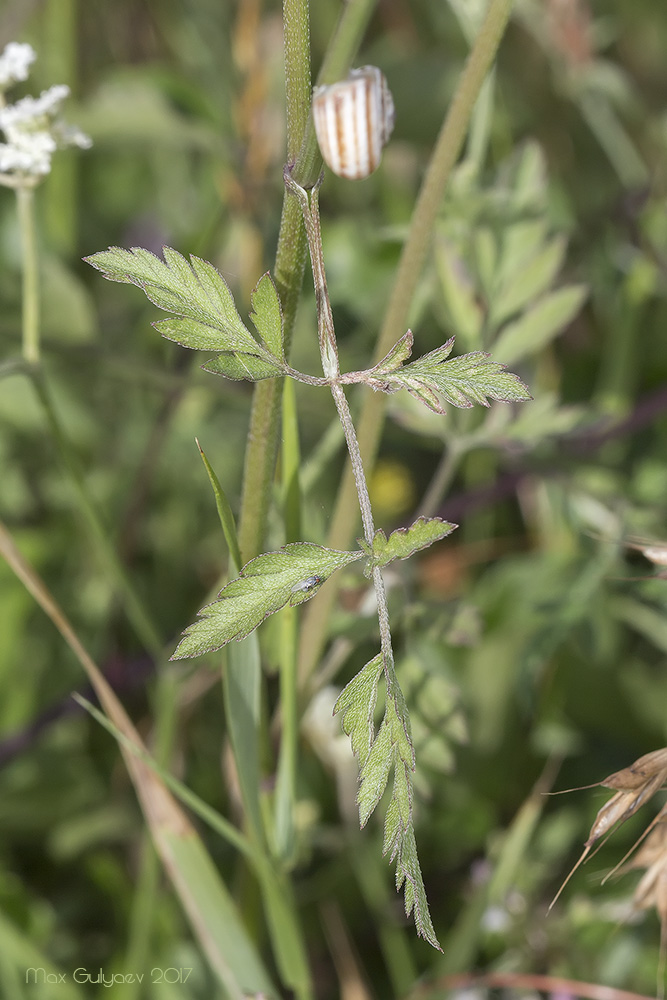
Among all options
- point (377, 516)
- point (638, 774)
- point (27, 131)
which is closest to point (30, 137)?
point (27, 131)

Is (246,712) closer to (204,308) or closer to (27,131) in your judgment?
(204,308)

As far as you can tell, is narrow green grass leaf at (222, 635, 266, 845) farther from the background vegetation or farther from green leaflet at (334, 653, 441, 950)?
green leaflet at (334, 653, 441, 950)

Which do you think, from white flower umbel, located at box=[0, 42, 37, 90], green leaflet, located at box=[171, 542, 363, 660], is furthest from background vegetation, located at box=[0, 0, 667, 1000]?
white flower umbel, located at box=[0, 42, 37, 90]

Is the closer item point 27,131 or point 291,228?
point 291,228

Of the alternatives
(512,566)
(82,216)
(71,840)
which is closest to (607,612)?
(512,566)

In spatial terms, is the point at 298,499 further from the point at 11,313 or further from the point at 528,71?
the point at 528,71
